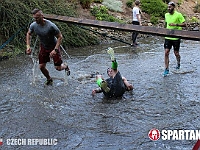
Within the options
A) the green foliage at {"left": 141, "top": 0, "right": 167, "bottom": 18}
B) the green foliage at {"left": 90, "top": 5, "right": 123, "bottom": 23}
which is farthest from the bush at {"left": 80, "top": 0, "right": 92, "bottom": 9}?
the green foliage at {"left": 141, "top": 0, "right": 167, "bottom": 18}

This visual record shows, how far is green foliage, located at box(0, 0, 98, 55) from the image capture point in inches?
461

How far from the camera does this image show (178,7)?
73.9 feet

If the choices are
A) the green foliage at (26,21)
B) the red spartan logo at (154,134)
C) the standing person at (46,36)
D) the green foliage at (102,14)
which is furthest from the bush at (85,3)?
the red spartan logo at (154,134)

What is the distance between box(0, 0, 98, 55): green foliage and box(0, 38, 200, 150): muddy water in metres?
1.92

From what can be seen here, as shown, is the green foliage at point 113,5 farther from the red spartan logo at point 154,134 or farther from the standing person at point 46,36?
the red spartan logo at point 154,134

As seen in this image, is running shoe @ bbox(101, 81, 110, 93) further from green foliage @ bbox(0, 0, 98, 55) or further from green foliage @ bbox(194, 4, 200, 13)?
green foliage @ bbox(194, 4, 200, 13)

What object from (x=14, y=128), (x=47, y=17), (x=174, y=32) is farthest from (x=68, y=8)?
(x=174, y=32)

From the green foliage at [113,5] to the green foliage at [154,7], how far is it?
1762 millimetres

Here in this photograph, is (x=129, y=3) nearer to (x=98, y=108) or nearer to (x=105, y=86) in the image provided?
(x=105, y=86)

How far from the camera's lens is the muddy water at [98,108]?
509 cm

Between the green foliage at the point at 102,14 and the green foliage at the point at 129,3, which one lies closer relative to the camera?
the green foliage at the point at 102,14

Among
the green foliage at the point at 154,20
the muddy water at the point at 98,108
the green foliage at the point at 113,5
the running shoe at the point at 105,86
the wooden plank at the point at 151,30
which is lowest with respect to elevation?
the muddy water at the point at 98,108

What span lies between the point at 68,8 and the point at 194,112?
9560mm

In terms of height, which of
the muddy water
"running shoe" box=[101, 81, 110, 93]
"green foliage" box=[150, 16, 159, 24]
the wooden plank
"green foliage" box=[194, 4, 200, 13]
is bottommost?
the muddy water
